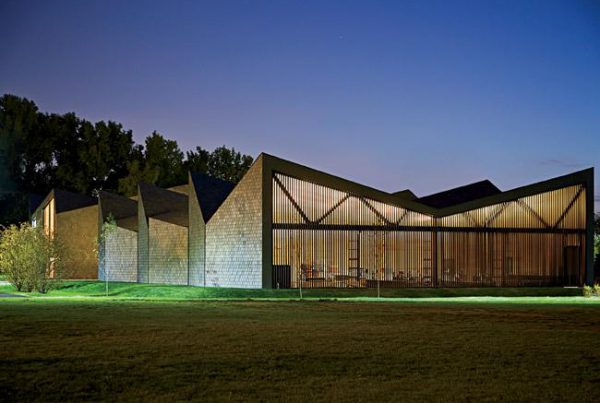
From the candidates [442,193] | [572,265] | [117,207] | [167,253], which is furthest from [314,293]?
[117,207]

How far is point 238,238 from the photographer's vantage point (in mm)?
35469

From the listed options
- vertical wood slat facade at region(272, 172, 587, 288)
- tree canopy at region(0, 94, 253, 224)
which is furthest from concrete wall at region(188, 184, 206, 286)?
tree canopy at region(0, 94, 253, 224)

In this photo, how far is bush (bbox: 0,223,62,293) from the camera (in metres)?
35.5

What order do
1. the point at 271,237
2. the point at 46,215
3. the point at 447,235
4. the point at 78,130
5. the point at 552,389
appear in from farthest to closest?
the point at 78,130 → the point at 46,215 → the point at 447,235 → the point at 271,237 → the point at 552,389

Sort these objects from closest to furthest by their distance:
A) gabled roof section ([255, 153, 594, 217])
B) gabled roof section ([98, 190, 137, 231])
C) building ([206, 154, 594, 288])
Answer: building ([206, 154, 594, 288]) < gabled roof section ([255, 153, 594, 217]) < gabled roof section ([98, 190, 137, 231])

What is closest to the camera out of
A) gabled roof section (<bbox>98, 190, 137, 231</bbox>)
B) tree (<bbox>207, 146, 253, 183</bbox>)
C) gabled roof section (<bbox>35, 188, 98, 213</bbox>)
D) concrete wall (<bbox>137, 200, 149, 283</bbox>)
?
concrete wall (<bbox>137, 200, 149, 283</bbox>)

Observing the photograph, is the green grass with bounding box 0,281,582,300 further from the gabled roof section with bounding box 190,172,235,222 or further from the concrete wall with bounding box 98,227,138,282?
the concrete wall with bounding box 98,227,138,282

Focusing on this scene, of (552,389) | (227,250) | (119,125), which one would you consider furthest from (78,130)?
(552,389)

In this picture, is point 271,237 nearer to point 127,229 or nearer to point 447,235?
point 447,235

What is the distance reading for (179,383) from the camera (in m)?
10.0

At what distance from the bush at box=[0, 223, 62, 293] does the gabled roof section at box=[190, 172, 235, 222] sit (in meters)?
7.57

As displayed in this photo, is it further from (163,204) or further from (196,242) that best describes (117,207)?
(196,242)

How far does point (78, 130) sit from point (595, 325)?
7359cm

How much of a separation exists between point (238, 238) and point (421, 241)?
8959 mm
